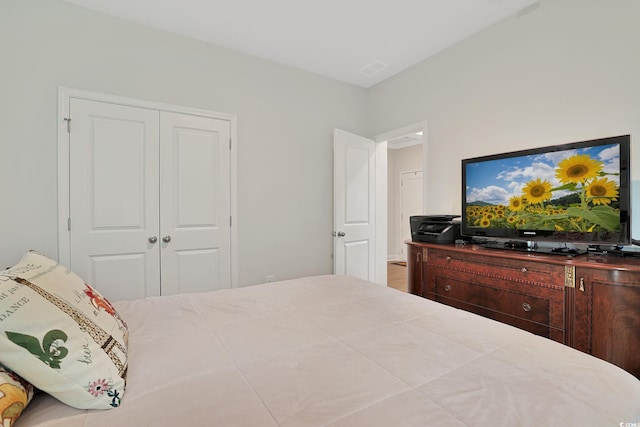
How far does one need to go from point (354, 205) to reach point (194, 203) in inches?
69.8

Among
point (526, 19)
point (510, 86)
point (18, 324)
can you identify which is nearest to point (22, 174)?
point (18, 324)

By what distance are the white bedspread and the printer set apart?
4.26 ft

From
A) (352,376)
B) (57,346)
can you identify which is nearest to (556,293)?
(352,376)

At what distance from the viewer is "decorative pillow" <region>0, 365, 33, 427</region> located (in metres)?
0.63

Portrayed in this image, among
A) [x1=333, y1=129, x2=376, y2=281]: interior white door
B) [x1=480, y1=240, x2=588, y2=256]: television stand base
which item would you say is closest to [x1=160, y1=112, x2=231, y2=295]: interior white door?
[x1=333, y1=129, x2=376, y2=281]: interior white door

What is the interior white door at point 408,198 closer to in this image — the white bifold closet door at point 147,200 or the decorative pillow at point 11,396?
the white bifold closet door at point 147,200

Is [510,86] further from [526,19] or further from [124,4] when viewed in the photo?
[124,4]

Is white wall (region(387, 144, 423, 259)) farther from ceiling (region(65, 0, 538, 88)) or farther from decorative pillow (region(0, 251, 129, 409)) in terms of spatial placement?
decorative pillow (region(0, 251, 129, 409))

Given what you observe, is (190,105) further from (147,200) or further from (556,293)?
(556,293)

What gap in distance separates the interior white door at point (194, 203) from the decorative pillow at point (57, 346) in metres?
1.81

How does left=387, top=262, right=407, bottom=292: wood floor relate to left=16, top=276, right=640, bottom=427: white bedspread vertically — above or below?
below

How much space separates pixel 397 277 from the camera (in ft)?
16.3

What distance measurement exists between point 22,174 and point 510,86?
151 inches

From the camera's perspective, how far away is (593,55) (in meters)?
2.00
